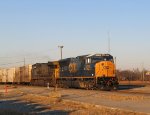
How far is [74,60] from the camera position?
4081 centimetres

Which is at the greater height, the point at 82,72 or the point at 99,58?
the point at 99,58

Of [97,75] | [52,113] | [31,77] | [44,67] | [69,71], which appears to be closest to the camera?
[52,113]

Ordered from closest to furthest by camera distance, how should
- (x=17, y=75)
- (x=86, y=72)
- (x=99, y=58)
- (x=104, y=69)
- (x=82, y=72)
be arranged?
(x=104, y=69)
(x=99, y=58)
(x=86, y=72)
(x=82, y=72)
(x=17, y=75)

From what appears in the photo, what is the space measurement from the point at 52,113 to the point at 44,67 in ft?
108

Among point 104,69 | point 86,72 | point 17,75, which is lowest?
point 86,72

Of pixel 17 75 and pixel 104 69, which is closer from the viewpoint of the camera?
pixel 104 69

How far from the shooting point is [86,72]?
37.1 meters

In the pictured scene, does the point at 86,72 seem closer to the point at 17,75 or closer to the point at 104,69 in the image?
the point at 104,69

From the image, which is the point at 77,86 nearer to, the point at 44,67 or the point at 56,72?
the point at 56,72

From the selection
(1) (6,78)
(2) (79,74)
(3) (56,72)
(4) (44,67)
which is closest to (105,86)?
(2) (79,74)

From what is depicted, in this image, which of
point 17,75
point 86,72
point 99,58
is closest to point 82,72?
point 86,72

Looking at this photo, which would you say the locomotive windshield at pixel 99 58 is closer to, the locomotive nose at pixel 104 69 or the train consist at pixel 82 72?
the train consist at pixel 82 72

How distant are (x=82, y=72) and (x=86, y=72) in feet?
3.07

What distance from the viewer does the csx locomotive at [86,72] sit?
3534cm
